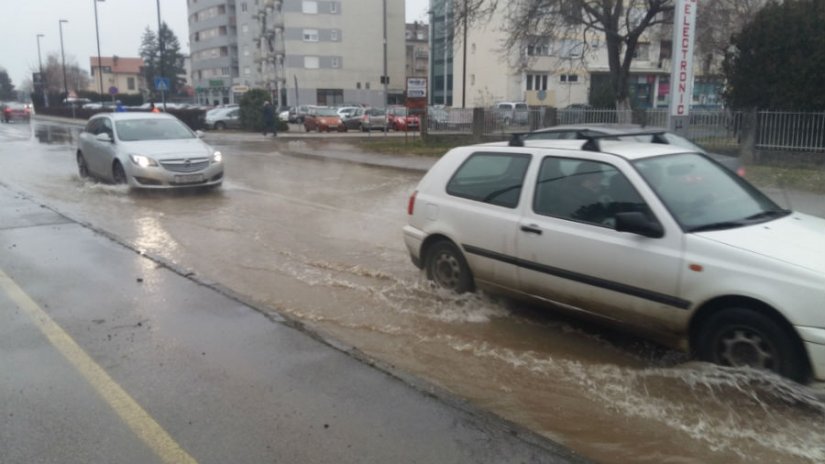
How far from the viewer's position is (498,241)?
5801 millimetres

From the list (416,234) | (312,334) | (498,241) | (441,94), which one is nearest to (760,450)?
(498,241)

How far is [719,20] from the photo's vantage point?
97.2ft

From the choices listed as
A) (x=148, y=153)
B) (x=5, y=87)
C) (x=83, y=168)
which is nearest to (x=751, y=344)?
(x=148, y=153)

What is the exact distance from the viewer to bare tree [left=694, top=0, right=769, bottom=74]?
27.2 meters

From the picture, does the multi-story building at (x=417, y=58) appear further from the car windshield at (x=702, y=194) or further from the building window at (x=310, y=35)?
the car windshield at (x=702, y=194)

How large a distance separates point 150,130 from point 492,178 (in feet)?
34.7

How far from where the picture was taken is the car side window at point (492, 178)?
584 centimetres

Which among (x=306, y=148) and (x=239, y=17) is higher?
(x=239, y=17)

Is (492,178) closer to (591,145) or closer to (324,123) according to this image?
(591,145)

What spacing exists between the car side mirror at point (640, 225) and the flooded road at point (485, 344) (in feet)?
3.04

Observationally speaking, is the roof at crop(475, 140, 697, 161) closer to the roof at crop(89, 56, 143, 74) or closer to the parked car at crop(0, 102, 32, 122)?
the parked car at crop(0, 102, 32, 122)

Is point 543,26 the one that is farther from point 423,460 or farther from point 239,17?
point 239,17

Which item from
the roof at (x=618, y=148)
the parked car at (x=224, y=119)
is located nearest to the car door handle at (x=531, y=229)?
the roof at (x=618, y=148)

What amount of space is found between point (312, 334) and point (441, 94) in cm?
7716
